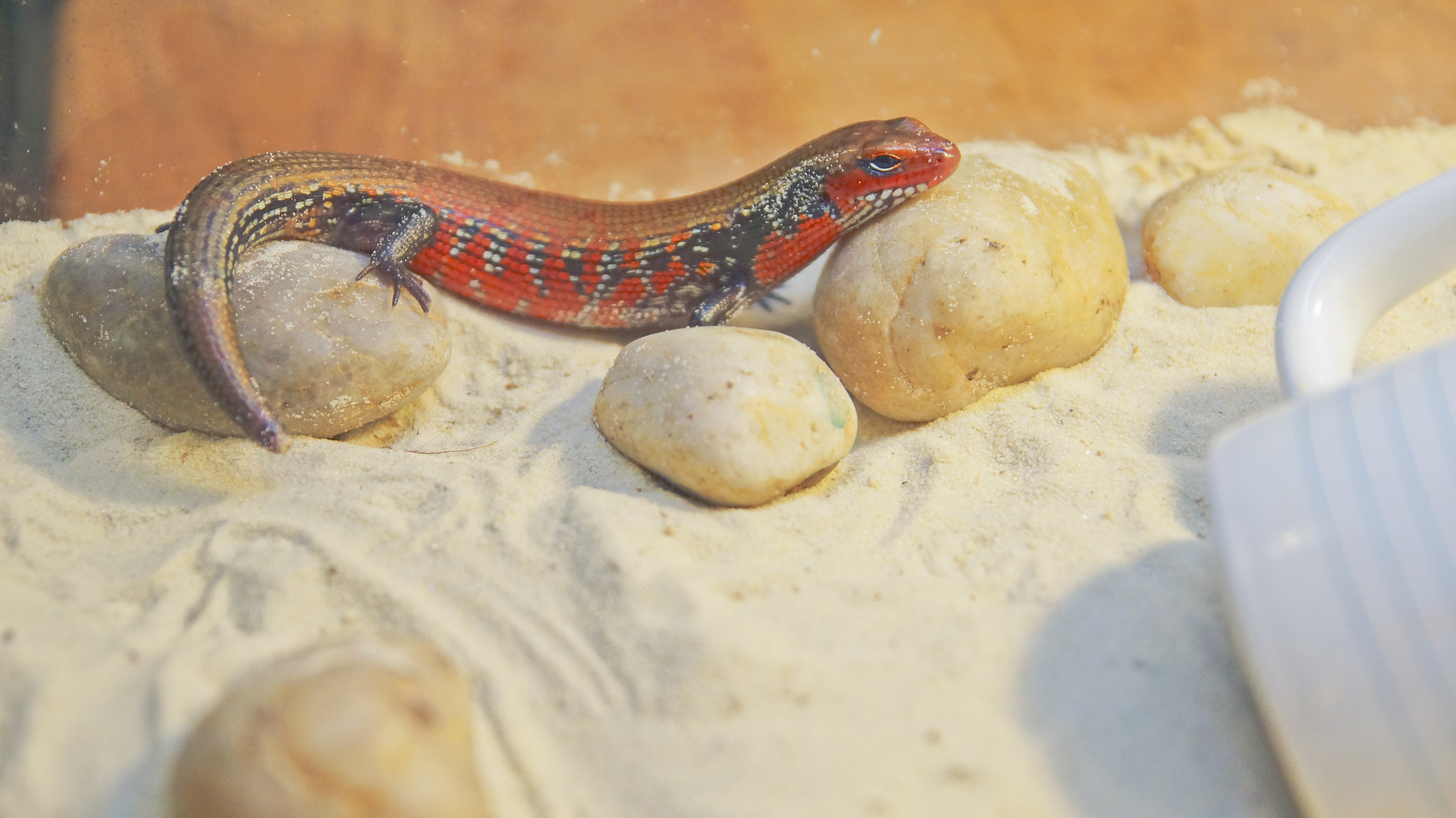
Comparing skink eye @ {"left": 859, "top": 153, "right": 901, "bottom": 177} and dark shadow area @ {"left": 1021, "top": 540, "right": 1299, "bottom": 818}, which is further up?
skink eye @ {"left": 859, "top": 153, "right": 901, "bottom": 177}

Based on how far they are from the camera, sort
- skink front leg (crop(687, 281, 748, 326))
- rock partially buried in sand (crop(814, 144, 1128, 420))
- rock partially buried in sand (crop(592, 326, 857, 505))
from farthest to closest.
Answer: skink front leg (crop(687, 281, 748, 326)) < rock partially buried in sand (crop(814, 144, 1128, 420)) < rock partially buried in sand (crop(592, 326, 857, 505))

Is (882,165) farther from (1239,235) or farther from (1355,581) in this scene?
(1355,581)

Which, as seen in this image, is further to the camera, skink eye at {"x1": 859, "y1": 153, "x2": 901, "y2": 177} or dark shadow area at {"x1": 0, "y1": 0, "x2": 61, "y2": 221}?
dark shadow area at {"x1": 0, "y1": 0, "x2": 61, "y2": 221}

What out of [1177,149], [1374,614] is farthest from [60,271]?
[1177,149]

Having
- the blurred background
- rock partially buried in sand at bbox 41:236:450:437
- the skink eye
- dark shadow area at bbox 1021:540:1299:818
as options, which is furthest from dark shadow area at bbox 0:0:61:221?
dark shadow area at bbox 1021:540:1299:818

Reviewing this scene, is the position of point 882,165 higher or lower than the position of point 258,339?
higher

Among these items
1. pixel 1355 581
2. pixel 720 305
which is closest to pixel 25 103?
pixel 720 305

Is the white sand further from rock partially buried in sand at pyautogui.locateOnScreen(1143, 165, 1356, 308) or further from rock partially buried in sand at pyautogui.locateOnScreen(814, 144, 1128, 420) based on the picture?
rock partially buried in sand at pyautogui.locateOnScreen(1143, 165, 1356, 308)
